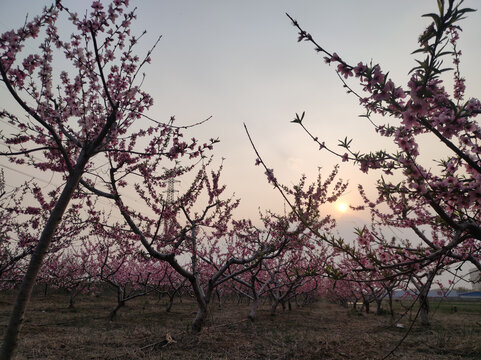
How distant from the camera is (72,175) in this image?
14.3 ft

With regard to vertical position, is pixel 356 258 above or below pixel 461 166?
below

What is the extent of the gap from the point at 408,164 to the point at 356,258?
3.89 feet

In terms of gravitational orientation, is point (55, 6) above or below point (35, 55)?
above

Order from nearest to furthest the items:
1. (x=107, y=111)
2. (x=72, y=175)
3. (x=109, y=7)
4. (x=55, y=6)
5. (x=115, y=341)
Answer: (x=55, y=6), (x=109, y=7), (x=72, y=175), (x=107, y=111), (x=115, y=341)

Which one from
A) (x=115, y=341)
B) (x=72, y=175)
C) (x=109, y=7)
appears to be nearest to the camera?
(x=109, y=7)

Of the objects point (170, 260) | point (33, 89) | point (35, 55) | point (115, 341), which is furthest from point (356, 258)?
point (115, 341)

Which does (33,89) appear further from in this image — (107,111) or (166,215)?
(166,215)

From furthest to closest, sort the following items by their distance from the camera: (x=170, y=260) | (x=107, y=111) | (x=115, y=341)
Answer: (x=115, y=341)
(x=170, y=260)
(x=107, y=111)

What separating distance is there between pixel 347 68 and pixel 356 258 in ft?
6.61

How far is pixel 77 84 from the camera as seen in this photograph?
541cm

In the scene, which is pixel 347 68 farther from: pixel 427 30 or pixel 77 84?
pixel 77 84

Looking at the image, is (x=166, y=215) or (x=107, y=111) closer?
(x=107, y=111)

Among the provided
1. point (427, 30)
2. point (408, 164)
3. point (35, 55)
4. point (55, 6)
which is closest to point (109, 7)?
point (55, 6)

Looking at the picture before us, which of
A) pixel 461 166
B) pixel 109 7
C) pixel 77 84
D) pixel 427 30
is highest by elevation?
pixel 109 7
